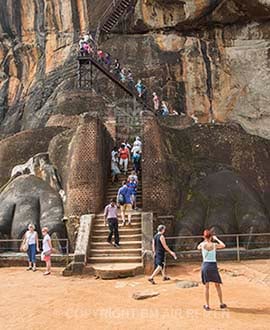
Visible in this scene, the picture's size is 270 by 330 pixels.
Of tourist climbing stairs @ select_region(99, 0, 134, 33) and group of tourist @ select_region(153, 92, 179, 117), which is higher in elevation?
tourist climbing stairs @ select_region(99, 0, 134, 33)

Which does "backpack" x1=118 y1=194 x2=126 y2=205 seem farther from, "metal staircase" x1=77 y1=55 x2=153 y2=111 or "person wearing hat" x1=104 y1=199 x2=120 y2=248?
"metal staircase" x1=77 y1=55 x2=153 y2=111

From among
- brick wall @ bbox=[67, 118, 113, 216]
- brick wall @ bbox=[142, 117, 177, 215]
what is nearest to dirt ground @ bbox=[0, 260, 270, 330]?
brick wall @ bbox=[142, 117, 177, 215]

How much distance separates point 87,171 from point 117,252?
2.79 m

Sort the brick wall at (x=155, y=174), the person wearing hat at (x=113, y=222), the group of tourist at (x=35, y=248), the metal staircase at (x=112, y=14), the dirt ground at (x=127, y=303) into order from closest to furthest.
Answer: the dirt ground at (x=127, y=303) → the group of tourist at (x=35, y=248) → the person wearing hat at (x=113, y=222) → the brick wall at (x=155, y=174) → the metal staircase at (x=112, y=14)

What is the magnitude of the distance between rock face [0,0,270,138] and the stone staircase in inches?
550

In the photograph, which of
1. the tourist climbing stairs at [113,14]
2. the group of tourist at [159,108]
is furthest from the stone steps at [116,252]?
the tourist climbing stairs at [113,14]

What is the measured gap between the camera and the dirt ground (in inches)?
253

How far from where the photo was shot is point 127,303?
7555mm

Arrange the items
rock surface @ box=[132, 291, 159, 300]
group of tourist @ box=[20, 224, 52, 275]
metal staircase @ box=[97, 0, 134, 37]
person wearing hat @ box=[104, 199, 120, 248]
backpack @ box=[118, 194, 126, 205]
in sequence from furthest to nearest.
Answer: metal staircase @ box=[97, 0, 134, 37] → backpack @ box=[118, 194, 126, 205] → person wearing hat @ box=[104, 199, 120, 248] → group of tourist @ box=[20, 224, 52, 275] → rock surface @ box=[132, 291, 159, 300]

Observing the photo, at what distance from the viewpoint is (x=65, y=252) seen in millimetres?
12156

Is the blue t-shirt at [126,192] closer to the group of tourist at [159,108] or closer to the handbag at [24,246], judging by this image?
the handbag at [24,246]

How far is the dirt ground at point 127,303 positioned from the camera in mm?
6414

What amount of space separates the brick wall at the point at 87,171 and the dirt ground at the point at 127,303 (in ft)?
8.67

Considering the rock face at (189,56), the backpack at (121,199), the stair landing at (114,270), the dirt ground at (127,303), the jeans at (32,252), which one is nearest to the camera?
the dirt ground at (127,303)
